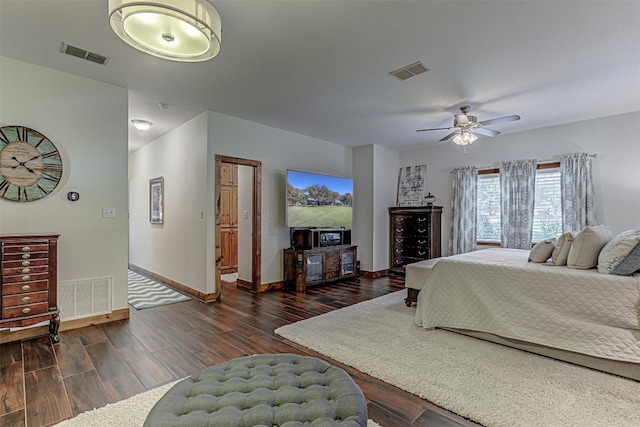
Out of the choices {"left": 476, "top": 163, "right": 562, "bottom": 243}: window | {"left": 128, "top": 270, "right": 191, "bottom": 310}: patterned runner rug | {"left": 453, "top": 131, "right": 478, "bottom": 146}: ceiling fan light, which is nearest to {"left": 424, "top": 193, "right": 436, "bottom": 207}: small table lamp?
{"left": 476, "top": 163, "right": 562, "bottom": 243}: window

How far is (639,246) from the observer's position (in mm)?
2318

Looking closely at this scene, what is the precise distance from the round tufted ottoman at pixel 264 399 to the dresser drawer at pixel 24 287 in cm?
235

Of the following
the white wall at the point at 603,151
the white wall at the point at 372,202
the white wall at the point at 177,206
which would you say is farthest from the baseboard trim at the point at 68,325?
the white wall at the point at 603,151

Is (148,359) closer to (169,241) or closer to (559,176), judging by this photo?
(169,241)

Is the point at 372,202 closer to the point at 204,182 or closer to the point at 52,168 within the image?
the point at 204,182

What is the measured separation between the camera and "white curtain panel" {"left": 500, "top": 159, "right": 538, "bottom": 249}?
5.11 metres

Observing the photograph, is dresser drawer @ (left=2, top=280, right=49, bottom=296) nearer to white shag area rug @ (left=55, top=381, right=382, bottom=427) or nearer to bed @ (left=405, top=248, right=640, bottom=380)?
white shag area rug @ (left=55, top=381, right=382, bottom=427)

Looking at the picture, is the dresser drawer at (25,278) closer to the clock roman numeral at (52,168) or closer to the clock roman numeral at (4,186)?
the clock roman numeral at (4,186)

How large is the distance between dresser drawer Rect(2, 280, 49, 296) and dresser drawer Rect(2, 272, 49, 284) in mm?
27

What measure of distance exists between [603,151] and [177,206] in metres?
6.55

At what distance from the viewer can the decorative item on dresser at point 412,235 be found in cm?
596

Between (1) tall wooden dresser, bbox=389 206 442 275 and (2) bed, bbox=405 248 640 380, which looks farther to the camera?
(1) tall wooden dresser, bbox=389 206 442 275

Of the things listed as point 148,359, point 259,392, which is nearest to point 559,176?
point 259,392

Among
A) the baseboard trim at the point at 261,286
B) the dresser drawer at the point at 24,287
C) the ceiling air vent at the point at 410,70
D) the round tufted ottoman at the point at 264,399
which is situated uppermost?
the ceiling air vent at the point at 410,70
